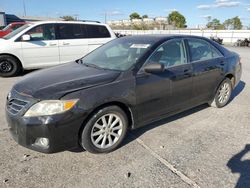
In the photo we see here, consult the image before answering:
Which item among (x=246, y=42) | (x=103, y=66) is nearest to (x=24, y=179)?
(x=103, y=66)

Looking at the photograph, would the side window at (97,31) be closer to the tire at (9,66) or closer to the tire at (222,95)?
the tire at (9,66)

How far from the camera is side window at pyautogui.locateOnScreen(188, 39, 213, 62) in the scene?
13.3ft

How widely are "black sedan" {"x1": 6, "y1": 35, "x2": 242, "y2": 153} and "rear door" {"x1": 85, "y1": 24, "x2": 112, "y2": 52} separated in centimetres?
406

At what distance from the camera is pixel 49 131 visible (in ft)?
8.44

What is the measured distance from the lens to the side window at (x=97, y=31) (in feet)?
27.0

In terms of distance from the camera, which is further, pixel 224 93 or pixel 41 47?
pixel 41 47

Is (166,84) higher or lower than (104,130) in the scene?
higher

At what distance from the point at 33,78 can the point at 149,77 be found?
5.40 ft

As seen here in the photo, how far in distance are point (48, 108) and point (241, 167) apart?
2411 mm

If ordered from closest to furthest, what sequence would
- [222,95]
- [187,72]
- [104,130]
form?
[104,130] → [187,72] → [222,95]

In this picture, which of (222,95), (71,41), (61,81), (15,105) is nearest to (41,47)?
(71,41)

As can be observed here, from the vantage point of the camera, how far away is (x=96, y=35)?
8359 millimetres

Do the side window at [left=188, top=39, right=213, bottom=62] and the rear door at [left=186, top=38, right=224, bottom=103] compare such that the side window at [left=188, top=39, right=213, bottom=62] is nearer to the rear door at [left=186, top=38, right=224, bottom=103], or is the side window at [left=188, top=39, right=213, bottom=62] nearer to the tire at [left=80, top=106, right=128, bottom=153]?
the rear door at [left=186, top=38, right=224, bottom=103]

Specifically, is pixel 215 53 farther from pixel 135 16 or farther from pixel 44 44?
pixel 135 16
